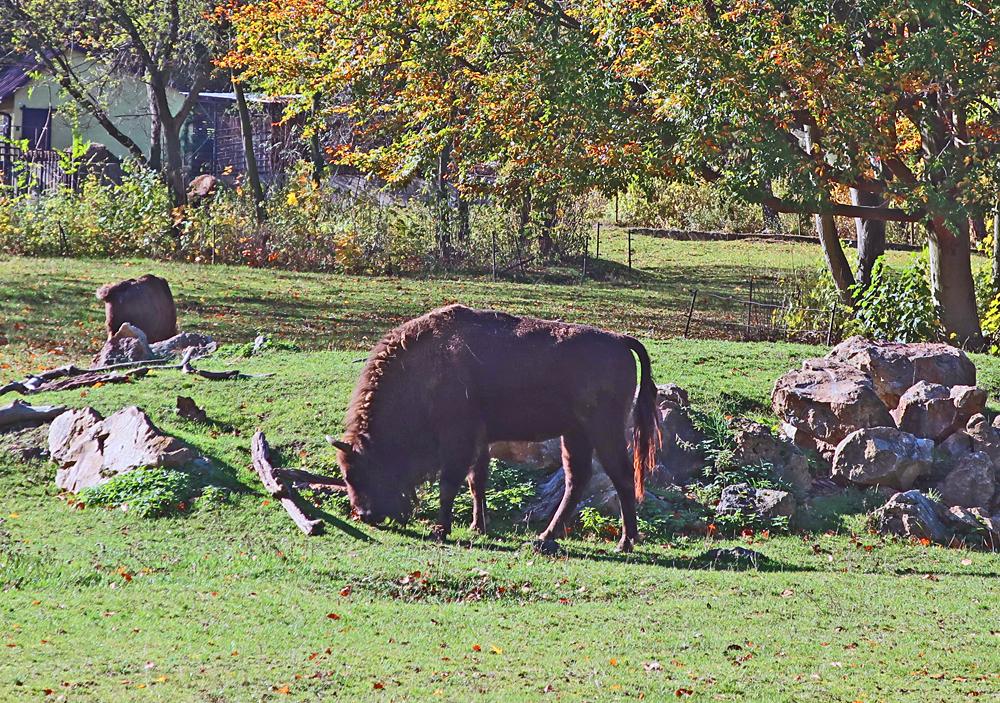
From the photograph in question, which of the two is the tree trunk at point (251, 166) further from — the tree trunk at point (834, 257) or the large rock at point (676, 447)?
the large rock at point (676, 447)

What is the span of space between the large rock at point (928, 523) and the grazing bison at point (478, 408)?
2.75 metres

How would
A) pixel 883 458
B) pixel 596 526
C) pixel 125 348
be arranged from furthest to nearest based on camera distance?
1. pixel 125 348
2. pixel 883 458
3. pixel 596 526

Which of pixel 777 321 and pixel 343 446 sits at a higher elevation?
pixel 777 321

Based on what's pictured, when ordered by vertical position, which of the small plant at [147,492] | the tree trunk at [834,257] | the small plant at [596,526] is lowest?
the small plant at [596,526]

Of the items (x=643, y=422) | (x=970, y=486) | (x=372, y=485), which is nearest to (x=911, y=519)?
(x=970, y=486)

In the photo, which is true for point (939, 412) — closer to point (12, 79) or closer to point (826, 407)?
point (826, 407)

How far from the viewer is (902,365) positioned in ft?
53.5

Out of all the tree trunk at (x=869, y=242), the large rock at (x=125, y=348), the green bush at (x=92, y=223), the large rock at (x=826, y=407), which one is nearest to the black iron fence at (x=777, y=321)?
the tree trunk at (x=869, y=242)

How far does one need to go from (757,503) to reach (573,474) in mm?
2311

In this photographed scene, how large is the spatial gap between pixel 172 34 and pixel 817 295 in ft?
60.0

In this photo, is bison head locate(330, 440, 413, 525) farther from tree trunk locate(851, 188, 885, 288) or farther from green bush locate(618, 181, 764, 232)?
green bush locate(618, 181, 764, 232)

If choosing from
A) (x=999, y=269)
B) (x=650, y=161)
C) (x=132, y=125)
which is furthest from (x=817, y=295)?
(x=132, y=125)

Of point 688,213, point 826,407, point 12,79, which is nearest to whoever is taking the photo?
point 826,407

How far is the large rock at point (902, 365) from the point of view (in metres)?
16.2
